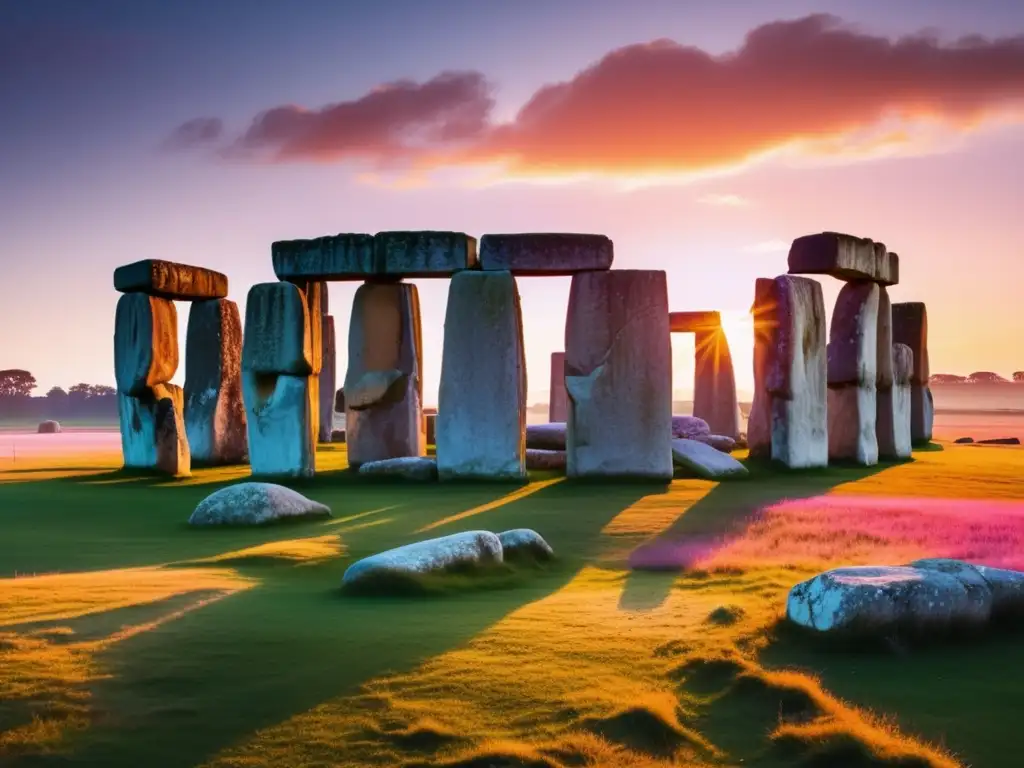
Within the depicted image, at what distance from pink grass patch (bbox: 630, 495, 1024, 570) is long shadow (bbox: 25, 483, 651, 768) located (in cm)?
138

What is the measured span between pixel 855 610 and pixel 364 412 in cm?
1283

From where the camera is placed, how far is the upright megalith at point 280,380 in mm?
14766

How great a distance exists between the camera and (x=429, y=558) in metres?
6.66

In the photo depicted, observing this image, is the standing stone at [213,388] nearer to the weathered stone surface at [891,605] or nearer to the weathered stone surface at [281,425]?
the weathered stone surface at [281,425]

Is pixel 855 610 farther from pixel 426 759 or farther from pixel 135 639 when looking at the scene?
pixel 135 639

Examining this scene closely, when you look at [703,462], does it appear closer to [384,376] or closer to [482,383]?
[482,383]

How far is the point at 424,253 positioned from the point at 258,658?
430 inches

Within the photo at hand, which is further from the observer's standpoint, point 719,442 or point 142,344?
point 719,442

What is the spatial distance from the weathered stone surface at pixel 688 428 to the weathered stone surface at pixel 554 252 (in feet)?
20.4

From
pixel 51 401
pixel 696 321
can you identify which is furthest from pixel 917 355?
pixel 51 401

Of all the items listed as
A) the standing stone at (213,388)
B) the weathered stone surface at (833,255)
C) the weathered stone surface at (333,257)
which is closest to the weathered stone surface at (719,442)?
the weathered stone surface at (833,255)

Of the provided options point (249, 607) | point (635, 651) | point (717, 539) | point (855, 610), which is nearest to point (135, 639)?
point (249, 607)

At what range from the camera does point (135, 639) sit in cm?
508

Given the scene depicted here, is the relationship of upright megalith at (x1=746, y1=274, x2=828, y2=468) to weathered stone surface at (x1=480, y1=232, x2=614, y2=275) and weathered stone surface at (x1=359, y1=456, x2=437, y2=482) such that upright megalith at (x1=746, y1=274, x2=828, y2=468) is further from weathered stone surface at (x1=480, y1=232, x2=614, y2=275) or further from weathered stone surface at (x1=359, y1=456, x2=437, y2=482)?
weathered stone surface at (x1=359, y1=456, x2=437, y2=482)
